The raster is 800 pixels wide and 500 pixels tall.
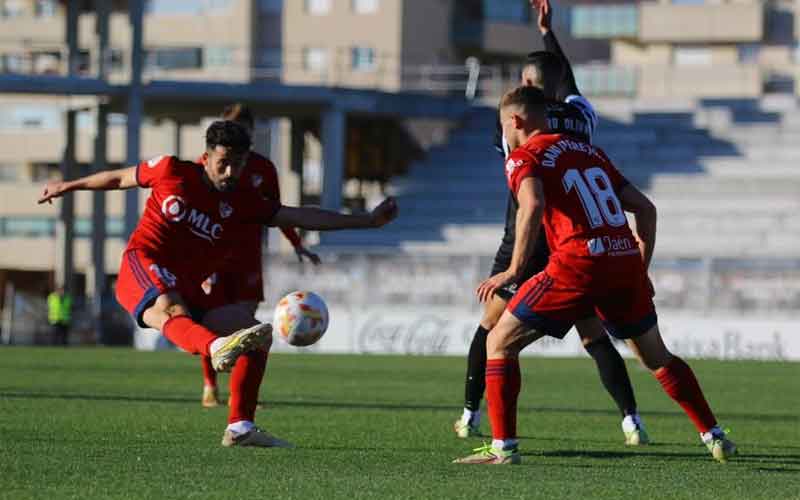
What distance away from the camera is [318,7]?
213 feet

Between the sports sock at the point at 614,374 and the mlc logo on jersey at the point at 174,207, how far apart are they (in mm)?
Answer: 2560

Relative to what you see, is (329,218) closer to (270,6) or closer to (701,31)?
(701,31)

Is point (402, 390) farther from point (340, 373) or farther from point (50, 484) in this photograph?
point (50, 484)

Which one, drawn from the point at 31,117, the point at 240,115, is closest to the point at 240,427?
the point at 240,115

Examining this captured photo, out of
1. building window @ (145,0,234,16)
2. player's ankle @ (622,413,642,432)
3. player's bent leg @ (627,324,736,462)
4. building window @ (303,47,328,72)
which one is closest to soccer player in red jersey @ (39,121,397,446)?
player's bent leg @ (627,324,736,462)

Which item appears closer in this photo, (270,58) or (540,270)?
(540,270)

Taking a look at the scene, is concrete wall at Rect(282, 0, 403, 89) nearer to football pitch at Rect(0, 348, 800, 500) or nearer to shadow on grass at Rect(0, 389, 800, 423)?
football pitch at Rect(0, 348, 800, 500)

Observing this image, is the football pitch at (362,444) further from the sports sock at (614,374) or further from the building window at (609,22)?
the building window at (609,22)

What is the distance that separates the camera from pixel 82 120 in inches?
2729

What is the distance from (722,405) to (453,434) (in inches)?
182

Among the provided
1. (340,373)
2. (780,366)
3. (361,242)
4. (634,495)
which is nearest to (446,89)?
(361,242)

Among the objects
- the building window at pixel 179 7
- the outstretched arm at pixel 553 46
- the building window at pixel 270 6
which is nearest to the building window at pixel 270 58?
the building window at pixel 270 6

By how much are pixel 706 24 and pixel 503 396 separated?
55.9 metres

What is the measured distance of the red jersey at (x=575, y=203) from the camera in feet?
27.9
